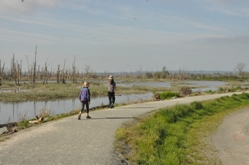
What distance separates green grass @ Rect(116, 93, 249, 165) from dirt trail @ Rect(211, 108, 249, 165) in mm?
434

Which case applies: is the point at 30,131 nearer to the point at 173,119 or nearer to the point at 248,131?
the point at 173,119

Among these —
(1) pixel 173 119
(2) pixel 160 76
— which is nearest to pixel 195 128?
(1) pixel 173 119

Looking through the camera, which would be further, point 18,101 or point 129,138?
point 18,101

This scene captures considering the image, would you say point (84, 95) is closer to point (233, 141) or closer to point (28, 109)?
point (233, 141)

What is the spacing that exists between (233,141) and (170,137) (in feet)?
8.58

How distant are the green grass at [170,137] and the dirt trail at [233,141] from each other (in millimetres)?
434

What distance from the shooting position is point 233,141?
11.0m

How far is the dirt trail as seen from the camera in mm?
8961

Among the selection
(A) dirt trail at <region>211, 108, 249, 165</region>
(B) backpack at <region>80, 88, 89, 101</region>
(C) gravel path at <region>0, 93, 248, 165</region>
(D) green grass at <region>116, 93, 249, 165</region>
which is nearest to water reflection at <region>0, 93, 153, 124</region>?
(B) backpack at <region>80, 88, 89, 101</region>

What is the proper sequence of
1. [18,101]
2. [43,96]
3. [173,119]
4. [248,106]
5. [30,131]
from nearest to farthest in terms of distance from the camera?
[30,131]
[173,119]
[248,106]
[18,101]
[43,96]

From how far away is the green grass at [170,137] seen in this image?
799 centimetres

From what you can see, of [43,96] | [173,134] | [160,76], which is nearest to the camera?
[173,134]

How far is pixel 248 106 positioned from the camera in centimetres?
2133

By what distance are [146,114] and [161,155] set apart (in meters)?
5.75
